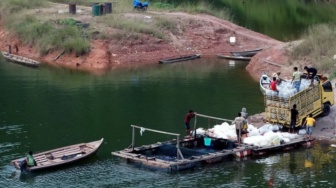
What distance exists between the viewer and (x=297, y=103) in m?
41.2

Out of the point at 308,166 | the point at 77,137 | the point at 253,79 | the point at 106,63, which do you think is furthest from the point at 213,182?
the point at 106,63

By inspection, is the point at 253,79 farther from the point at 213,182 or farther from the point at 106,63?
the point at 213,182

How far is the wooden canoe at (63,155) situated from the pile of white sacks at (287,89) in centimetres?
897

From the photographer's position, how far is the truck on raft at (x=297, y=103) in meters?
41.0

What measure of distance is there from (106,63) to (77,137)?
80.3 feet

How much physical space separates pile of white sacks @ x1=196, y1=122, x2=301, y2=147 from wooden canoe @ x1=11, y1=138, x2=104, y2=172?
5840mm

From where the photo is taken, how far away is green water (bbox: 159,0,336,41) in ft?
271

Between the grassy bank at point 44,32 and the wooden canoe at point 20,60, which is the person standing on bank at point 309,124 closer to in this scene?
the grassy bank at point 44,32

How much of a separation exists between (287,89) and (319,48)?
1645cm

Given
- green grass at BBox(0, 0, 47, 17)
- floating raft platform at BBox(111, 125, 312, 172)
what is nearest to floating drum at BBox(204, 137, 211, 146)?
floating raft platform at BBox(111, 125, 312, 172)

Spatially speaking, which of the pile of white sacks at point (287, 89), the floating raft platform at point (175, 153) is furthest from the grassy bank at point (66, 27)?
the floating raft platform at point (175, 153)

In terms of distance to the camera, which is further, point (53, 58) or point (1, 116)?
point (53, 58)

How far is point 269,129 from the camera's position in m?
41.2

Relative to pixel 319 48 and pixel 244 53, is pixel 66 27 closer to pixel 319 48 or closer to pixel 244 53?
pixel 244 53
